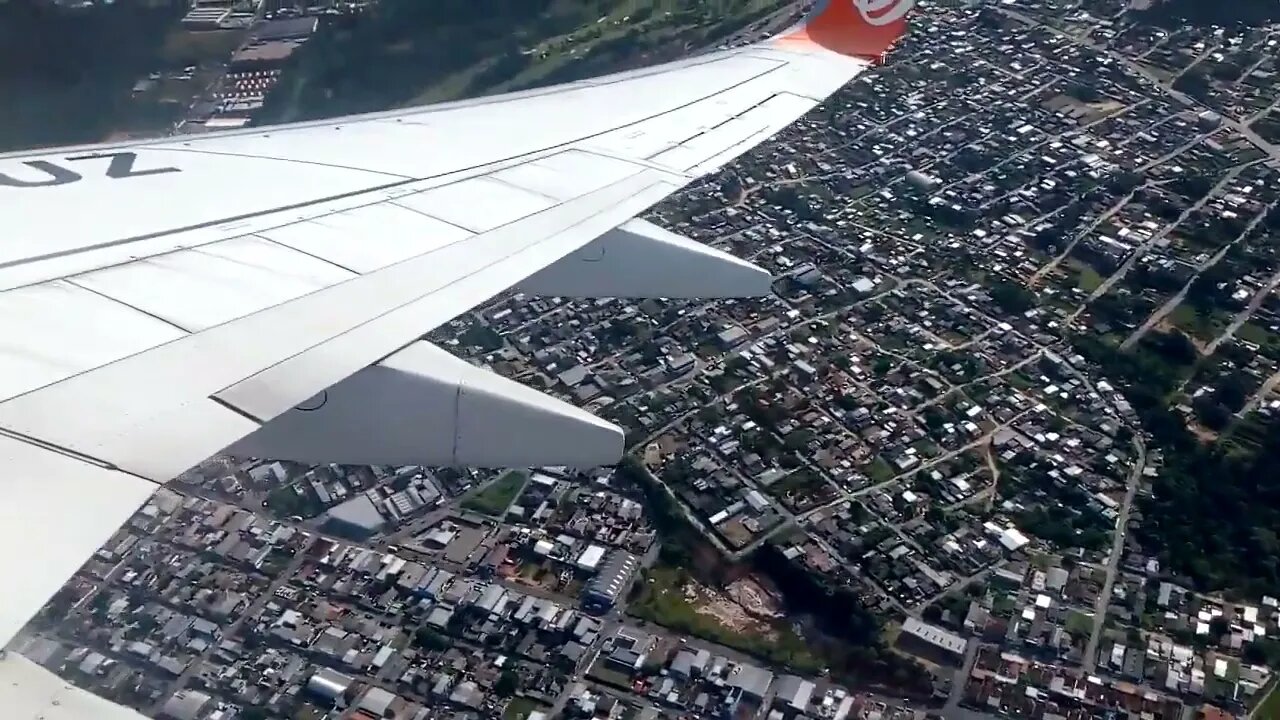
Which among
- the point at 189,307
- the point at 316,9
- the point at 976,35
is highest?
the point at 189,307

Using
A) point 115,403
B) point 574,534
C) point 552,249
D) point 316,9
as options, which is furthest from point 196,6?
point 115,403

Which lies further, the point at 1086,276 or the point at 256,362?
the point at 1086,276

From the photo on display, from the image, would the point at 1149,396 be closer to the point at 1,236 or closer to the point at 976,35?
the point at 976,35


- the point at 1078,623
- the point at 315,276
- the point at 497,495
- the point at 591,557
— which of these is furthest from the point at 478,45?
the point at 315,276

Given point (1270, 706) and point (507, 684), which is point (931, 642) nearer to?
→ point (1270, 706)

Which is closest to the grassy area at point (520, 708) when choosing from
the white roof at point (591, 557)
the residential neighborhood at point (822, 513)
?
the residential neighborhood at point (822, 513)

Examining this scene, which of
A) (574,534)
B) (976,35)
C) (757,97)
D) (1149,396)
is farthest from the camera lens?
(976,35)
